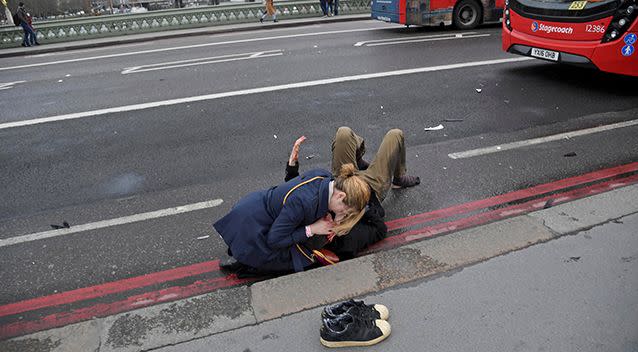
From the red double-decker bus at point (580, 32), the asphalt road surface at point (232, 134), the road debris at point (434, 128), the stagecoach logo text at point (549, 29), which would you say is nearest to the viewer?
the asphalt road surface at point (232, 134)

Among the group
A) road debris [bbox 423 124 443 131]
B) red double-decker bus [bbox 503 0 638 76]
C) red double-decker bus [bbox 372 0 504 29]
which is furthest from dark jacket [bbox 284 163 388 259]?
red double-decker bus [bbox 372 0 504 29]

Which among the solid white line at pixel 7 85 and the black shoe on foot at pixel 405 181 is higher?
the solid white line at pixel 7 85

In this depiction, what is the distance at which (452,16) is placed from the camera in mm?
13172

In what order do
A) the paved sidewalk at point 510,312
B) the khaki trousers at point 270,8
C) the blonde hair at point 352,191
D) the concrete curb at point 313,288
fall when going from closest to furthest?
the paved sidewalk at point 510,312 → the concrete curb at point 313,288 → the blonde hair at point 352,191 → the khaki trousers at point 270,8

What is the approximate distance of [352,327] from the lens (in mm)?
2695

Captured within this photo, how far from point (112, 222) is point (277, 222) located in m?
2.07

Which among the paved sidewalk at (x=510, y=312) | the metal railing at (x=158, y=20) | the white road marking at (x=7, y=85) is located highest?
the metal railing at (x=158, y=20)

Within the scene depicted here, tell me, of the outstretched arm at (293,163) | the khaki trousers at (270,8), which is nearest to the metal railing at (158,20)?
the khaki trousers at (270,8)

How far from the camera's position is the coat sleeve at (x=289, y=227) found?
10.5ft

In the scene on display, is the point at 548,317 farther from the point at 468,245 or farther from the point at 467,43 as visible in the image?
the point at 467,43

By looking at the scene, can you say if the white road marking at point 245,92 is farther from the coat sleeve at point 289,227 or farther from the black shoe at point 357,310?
the black shoe at point 357,310

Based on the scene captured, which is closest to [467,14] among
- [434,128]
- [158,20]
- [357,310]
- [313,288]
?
[434,128]

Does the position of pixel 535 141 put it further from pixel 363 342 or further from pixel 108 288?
pixel 108 288

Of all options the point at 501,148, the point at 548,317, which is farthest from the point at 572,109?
the point at 548,317
